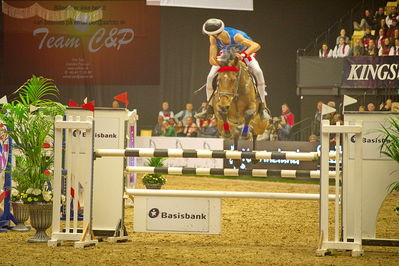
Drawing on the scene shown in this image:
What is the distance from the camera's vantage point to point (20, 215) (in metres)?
7.34

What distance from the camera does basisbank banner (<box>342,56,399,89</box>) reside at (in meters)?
15.8

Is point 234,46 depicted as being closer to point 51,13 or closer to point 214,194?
point 214,194

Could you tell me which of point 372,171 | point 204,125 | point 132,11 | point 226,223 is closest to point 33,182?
point 226,223

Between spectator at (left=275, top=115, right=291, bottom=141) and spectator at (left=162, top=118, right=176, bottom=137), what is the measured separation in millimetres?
2571

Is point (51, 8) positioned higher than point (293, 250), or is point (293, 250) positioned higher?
point (51, 8)

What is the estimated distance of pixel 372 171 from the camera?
6.24m

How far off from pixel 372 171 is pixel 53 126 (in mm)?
3031

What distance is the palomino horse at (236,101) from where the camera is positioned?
39.9ft

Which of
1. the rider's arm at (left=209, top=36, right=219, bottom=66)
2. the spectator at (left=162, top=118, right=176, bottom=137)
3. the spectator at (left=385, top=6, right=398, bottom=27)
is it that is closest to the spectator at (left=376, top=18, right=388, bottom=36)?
the spectator at (left=385, top=6, right=398, bottom=27)

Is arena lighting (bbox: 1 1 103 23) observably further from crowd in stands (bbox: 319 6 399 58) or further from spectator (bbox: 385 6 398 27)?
spectator (bbox: 385 6 398 27)

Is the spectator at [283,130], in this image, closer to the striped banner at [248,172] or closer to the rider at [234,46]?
the rider at [234,46]

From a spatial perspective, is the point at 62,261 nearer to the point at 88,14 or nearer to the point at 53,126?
the point at 53,126

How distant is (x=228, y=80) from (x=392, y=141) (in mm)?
6244

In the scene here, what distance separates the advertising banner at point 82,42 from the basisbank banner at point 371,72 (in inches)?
242
